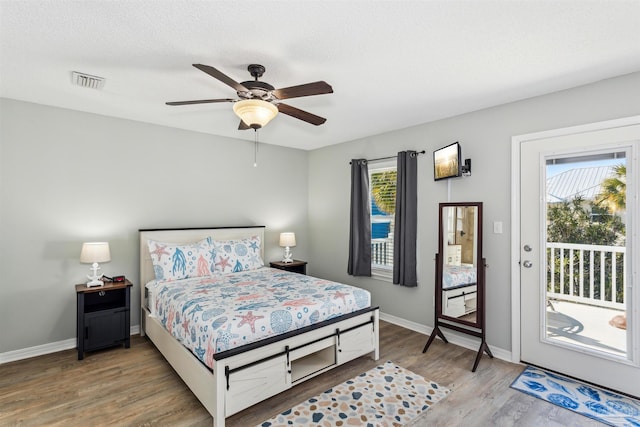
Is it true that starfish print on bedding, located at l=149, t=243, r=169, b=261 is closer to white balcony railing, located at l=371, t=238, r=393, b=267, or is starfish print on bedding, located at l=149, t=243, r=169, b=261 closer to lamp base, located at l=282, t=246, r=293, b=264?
lamp base, located at l=282, t=246, r=293, b=264

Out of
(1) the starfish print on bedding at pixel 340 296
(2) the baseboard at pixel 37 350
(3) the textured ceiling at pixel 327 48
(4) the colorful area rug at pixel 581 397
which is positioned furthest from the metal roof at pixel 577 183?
(2) the baseboard at pixel 37 350

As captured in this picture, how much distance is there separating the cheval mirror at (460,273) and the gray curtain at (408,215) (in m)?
0.46

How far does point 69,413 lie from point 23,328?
5.00 ft

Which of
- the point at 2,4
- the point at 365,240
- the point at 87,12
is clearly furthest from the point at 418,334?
the point at 2,4

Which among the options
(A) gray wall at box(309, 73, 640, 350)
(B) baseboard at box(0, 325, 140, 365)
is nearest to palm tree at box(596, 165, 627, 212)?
(A) gray wall at box(309, 73, 640, 350)

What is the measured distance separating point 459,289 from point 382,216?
1.56 m

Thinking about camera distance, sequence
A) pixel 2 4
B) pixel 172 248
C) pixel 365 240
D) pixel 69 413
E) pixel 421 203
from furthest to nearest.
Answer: pixel 365 240, pixel 421 203, pixel 172 248, pixel 69 413, pixel 2 4

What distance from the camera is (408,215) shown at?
13.1 feet

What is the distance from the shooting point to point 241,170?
487 centimetres

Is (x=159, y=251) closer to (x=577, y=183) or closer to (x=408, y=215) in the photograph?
(x=408, y=215)

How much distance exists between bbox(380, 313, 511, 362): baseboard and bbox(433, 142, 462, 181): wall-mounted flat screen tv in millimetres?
1801

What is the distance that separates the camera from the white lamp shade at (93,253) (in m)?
3.25

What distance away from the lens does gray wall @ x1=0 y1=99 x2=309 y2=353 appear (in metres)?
3.21

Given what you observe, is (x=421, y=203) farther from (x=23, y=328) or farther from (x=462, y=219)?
(x=23, y=328)
